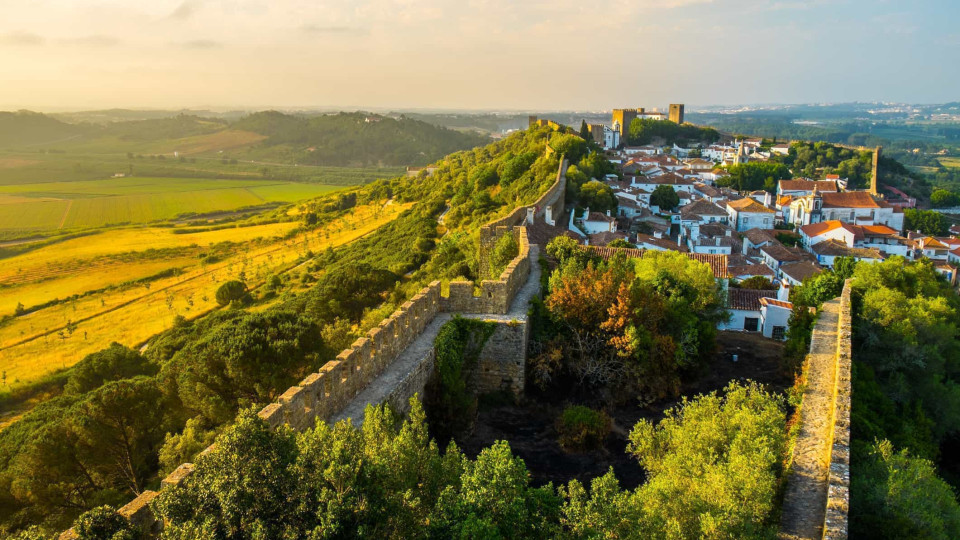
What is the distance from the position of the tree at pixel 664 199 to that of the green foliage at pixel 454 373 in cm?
4280

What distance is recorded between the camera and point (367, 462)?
16.6 ft

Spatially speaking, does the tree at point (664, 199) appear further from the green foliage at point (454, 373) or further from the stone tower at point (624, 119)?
the green foliage at point (454, 373)

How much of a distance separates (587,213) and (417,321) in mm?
26641

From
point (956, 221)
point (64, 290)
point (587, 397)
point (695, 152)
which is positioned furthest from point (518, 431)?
point (695, 152)

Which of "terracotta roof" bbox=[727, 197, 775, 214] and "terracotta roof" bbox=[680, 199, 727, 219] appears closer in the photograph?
"terracotta roof" bbox=[680, 199, 727, 219]

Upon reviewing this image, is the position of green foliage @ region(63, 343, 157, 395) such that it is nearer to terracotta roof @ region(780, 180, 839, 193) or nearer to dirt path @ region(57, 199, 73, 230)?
dirt path @ region(57, 199, 73, 230)

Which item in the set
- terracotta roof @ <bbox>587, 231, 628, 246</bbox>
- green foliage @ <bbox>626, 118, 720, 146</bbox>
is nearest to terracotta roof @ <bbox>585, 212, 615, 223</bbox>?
terracotta roof @ <bbox>587, 231, 628, 246</bbox>

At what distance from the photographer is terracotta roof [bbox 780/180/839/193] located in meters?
64.2

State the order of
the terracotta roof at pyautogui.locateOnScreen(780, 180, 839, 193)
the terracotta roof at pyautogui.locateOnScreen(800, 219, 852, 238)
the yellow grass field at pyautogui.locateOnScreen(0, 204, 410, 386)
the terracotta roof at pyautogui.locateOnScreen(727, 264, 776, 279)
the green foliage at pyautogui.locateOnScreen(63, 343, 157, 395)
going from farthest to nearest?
1. the terracotta roof at pyautogui.locateOnScreen(780, 180, 839, 193)
2. the terracotta roof at pyautogui.locateOnScreen(800, 219, 852, 238)
3. the yellow grass field at pyautogui.locateOnScreen(0, 204, 410, 386)
4. the terracotta roof at pyautogui.locateOnScreen(727, 264, 776, 279)
5. the green foliage at pyautogui.locateOnScreen(63, 343, 157, 395)

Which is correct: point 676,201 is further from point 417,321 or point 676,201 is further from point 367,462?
point 367,462

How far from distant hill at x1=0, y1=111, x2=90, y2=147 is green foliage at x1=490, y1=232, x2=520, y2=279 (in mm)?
181115

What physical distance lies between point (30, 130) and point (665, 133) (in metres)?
170

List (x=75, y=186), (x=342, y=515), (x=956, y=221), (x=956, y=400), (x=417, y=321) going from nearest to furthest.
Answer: (x=342, y=515) < (x=417, y=321) < (x=956, y=400) < (x=956, y=221) < (x=75, y=186)

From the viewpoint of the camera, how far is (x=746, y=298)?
23.2 meters
